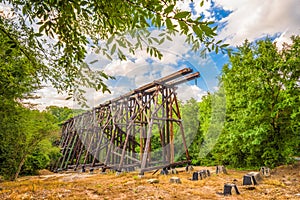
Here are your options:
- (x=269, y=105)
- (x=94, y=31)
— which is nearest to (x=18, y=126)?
(x=94, y=31)

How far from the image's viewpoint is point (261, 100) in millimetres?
9977

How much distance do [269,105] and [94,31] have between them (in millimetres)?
9948

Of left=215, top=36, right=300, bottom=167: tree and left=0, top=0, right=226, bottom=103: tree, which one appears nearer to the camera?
left=0, top=0, right=226, bottom=103: tree

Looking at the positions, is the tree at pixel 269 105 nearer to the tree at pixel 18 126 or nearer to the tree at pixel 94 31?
the tree at pixel 94 31

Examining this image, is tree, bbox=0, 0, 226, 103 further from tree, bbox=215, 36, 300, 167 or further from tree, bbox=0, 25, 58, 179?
tree, bbox=215, 36, 300, 167

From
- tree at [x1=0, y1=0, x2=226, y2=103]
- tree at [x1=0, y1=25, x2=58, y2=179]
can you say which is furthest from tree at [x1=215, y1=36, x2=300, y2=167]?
tree at [x1=0, y1=25, x2=58, y2=179]

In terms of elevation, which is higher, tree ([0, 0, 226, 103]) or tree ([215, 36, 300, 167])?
tree ([215, 36, 300, 167])

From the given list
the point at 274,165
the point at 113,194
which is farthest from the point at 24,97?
the point at 274,165

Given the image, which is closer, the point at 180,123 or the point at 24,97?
the point at 24,97

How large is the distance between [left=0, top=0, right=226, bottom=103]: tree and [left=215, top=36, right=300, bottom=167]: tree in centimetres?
844

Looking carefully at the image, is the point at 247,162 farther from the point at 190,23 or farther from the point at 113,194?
the point at 190,23

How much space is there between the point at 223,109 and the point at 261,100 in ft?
12.2

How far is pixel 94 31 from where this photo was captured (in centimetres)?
336

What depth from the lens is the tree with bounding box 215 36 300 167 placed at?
9773 mm
